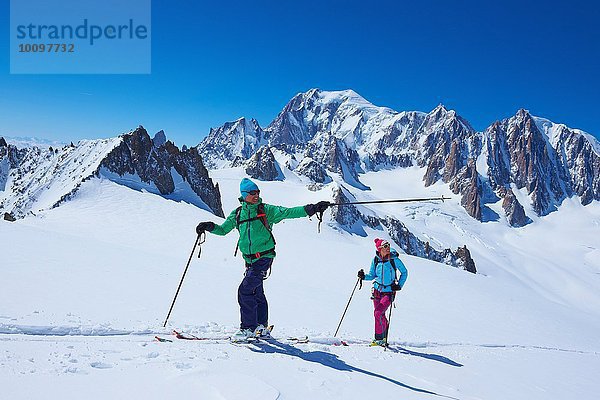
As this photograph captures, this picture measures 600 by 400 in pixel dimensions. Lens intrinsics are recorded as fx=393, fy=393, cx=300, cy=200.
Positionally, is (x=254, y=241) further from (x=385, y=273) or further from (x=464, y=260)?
(x=464, y=260)

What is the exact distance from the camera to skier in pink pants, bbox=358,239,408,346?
930 cm

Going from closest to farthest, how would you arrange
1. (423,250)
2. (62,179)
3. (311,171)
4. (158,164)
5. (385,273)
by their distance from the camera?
(385,273) < (62,179) < (158,164) < (423,250) < (311,171)

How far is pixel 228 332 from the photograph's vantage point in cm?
782

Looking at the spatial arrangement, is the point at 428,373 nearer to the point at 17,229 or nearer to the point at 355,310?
the point at 355,310

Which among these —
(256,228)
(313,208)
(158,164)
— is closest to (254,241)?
(256,228)

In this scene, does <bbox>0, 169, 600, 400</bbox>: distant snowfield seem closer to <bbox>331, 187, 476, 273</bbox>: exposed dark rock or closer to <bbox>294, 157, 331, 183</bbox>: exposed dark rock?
<bbox>331, 187, 476, 273</bbox>: exposed dark rock

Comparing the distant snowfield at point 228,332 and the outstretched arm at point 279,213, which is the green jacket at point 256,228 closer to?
the outstretched arm at point 279,213

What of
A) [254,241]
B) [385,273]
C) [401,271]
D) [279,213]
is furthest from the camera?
[385,273]

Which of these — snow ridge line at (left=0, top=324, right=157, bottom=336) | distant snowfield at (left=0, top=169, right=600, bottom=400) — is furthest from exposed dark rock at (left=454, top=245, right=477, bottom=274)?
snow ridge line at (left=0, top=324, right=157, bottom=336)

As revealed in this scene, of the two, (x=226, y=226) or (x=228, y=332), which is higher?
(x=226, y=226)

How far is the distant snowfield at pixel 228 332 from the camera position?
456 centimetres

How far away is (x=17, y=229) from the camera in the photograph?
15.3 metres

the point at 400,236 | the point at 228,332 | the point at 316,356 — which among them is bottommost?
the point at 316,356

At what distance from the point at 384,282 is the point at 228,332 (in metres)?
3.85
